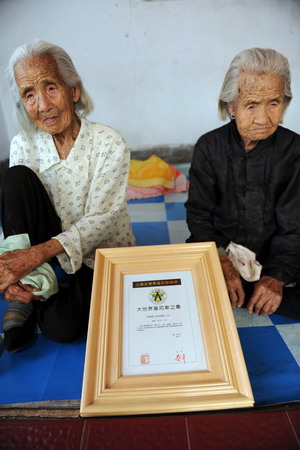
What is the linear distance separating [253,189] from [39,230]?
2.98ft

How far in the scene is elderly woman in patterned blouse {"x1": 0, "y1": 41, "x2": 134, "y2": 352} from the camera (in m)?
1.26

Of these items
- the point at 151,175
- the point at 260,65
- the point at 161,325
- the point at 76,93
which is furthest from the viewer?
the point at 151,175

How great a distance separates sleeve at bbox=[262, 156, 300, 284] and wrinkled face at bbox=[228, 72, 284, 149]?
21 cm

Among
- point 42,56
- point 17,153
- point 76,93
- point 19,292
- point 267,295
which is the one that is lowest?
point 267,295

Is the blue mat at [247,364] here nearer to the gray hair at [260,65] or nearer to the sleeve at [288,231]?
the sleeve at [288,231]

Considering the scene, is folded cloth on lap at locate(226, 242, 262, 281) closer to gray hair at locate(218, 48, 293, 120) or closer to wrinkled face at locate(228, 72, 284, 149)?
wrinkled face at locate(228, 72, 284, 149)

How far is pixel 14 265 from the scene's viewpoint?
120 cm

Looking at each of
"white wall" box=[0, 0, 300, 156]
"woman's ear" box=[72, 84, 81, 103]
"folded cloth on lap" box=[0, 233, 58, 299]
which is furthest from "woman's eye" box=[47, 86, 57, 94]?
"white wall" box=[0, 0, 300, 156]

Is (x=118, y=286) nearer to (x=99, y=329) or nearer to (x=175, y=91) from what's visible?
→ (x=99, y=329)

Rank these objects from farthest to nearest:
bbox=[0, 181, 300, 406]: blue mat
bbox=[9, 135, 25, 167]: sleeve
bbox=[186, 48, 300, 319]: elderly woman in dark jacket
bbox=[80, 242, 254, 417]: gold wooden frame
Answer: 1. bbox=[9, 135, 25, 167]: sleeve
2. bbox=[186, 48, 300, 319]: elderly woman in dark jacket
3. bbox=[0, 181, 300, 406]: blue mat
4. bbox=[80, 242, 254, 417]: gold wooden frame

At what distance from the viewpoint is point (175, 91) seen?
324 cm

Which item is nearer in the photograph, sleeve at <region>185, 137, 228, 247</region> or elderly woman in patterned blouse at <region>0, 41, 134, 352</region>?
elderly woman in patterned blouse at <region>0, 41, 134, 352</region>

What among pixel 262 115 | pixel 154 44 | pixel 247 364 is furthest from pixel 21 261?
pixel 154 44

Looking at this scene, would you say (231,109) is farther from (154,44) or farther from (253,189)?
(154,44)
